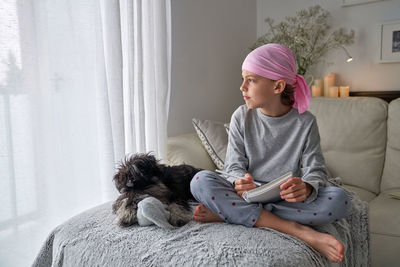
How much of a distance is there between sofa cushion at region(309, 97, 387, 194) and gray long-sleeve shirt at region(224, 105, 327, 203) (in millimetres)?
829

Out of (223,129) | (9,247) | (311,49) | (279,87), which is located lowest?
(9,247)

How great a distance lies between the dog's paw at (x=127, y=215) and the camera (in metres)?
1.11

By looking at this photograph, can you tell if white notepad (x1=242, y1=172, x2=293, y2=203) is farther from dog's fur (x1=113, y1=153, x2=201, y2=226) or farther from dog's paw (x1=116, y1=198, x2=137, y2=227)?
dog's paw (x1=116, y1=198, x2=137, y2=227)

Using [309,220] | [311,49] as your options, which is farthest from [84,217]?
[311,49]

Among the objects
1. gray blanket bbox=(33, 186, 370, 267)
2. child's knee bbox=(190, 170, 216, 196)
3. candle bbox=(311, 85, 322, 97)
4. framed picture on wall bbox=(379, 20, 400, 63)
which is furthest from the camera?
candle bbox=(311, 85, 322, 97)

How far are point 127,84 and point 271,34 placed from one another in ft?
5.43

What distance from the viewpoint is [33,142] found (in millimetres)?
1317

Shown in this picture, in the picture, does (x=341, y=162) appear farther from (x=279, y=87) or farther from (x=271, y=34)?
(x=271, y=34)

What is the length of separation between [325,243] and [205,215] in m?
0.38

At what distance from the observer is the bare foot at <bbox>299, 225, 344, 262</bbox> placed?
99 cm

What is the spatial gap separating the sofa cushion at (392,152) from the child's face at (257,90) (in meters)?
1.07

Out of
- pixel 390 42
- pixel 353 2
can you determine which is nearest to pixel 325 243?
pixel 390 42

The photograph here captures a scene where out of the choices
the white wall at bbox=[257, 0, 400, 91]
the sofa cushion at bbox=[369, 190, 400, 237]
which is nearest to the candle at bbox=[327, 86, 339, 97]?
the white wall at bbox=[257, 0, 400, 91]

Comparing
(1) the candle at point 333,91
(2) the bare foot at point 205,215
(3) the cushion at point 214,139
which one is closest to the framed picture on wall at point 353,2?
(1) the candle at point 333,91
